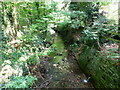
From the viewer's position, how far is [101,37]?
322 cm

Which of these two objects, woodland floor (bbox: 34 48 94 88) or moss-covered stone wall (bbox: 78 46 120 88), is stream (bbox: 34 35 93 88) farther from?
moss-covered stone wall (bbox: 78 46 120 88)

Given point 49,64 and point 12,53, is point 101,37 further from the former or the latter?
point 12,53

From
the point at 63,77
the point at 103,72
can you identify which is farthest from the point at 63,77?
the point at 103,72

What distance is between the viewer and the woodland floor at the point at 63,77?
9.61ft

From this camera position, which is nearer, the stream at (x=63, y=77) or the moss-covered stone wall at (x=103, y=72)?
the moss-covered stone wall at (x=103, y=72)

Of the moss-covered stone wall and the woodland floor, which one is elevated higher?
the moss-covered stone wall

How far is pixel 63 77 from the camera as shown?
3293 mm

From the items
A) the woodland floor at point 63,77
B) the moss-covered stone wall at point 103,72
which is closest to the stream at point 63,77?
the woodland floor at point 63,77

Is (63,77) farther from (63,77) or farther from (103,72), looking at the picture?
(103,72)

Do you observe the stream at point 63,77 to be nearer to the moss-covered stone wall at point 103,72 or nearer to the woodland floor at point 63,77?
the woodland floor at point 63,77

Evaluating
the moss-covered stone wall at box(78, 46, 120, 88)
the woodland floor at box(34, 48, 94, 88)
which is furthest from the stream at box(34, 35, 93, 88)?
the moss-covered stone wall at box(78, 46, 120, 88)

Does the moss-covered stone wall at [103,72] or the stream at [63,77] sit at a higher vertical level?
the moss-covered stone wall at [103,72]

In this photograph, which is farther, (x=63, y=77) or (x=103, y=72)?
(x=63, y=77)

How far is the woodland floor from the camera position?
2.93 m
